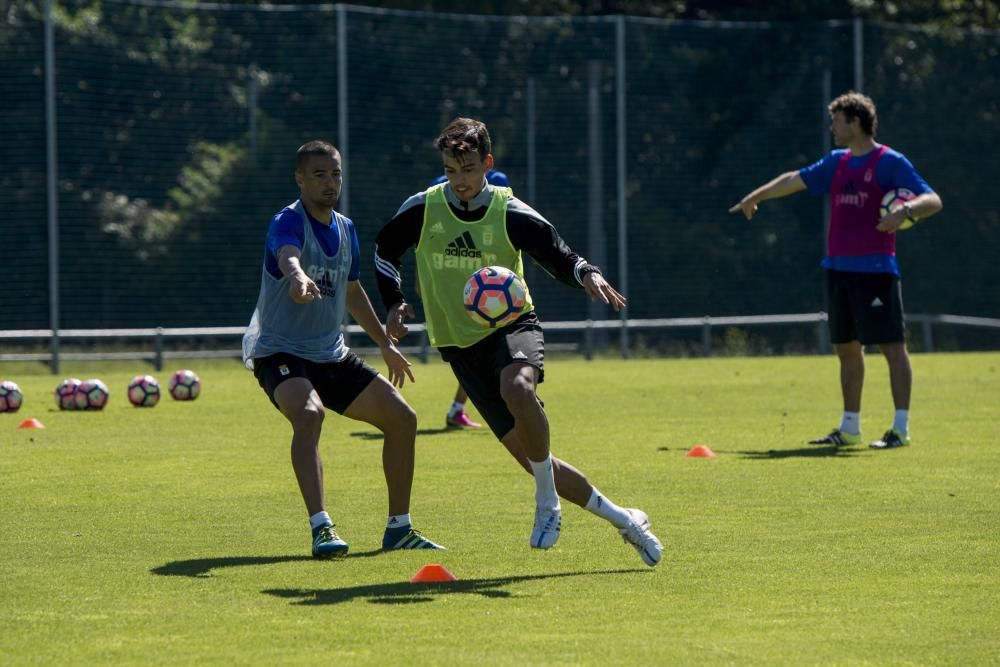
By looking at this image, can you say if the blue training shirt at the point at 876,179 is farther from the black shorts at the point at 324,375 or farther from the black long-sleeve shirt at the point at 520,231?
the black shorts at the point at 324,375

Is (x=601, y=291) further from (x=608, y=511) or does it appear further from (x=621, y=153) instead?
(x=621, y=153)

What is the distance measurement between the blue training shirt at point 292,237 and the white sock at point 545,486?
4.54ft

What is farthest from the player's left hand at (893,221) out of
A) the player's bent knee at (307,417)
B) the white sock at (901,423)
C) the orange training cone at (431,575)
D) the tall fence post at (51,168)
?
the tall fence post at (51,168)

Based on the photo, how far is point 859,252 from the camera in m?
12.9

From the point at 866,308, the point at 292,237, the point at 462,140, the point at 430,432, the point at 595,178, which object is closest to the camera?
the point at 462,140

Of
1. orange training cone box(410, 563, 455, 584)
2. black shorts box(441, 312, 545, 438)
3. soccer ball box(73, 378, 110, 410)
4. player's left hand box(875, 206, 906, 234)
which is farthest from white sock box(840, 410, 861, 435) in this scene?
soccer ball box(73, 378, 110, 410)

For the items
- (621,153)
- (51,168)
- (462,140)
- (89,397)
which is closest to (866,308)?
(462,140)

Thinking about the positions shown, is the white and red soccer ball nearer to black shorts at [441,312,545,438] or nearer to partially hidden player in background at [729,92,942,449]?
partially hidden player in background at [729,92,942,449]

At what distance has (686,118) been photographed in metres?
29.4

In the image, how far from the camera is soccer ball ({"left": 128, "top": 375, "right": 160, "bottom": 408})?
53.3ft

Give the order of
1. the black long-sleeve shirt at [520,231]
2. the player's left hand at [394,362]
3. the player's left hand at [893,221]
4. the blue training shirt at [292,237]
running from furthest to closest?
the player's left hand at [893,221] < the player's left hand at [394,362] < the blue training shirt at [292,237] < the black long-sleeve shirt at [520,231]

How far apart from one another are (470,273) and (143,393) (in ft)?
29.8

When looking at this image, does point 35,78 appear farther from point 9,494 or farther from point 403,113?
point 9,494

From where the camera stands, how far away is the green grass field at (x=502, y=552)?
5.72 metres
